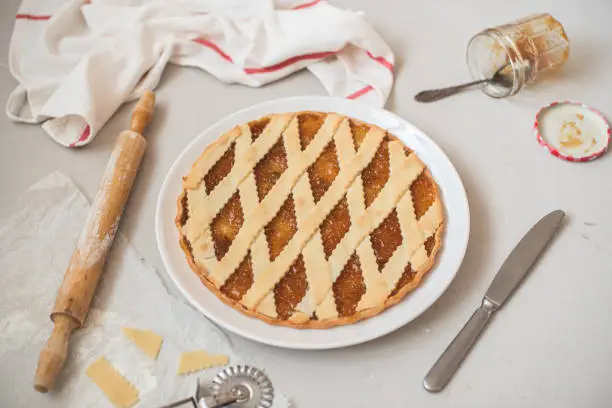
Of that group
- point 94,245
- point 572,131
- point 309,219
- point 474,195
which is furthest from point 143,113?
point 572,131

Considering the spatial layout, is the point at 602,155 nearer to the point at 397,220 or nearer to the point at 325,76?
the point at 397,220

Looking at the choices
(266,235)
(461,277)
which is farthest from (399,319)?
(266,235)

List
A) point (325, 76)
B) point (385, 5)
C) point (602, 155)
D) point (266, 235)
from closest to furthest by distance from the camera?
point (266, 235) → point (602, 155) → point (325, 76) → point (385, 5)

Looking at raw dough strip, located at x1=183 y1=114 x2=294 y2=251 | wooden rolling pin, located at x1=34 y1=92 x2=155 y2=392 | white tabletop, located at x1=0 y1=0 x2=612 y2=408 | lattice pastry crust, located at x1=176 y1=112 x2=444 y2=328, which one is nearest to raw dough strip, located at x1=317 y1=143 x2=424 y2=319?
lattice pastry crust, located at x1=176 y1=112 x2=444 y2=328

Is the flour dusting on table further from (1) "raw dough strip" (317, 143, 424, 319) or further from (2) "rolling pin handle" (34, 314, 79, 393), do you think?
(1) "raw dough strip" (317, 143, 424, 319)

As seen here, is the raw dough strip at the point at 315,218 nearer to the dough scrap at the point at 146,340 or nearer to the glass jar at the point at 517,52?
the dough scrap at the point at 146,340

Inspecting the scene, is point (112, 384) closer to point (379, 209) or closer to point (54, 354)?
point (54, 354)
